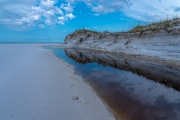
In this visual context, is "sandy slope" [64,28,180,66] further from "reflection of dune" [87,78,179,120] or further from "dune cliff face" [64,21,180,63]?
"reflection of dune" [87,78,179,120]

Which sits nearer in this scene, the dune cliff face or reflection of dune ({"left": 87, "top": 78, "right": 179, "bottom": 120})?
reflection of dune ({"left": 87, "top": 78, "right": 179, "bottom": 120})

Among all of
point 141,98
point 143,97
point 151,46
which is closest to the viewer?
point 141,98

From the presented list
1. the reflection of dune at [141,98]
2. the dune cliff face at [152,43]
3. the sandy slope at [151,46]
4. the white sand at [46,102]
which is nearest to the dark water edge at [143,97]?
the reflection of dune at [141,98]

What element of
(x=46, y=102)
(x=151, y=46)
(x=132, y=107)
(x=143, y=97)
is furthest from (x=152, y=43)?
(x=46, y=102)

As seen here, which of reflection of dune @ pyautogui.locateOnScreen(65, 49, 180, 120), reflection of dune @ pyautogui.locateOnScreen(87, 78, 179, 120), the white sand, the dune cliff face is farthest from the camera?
the dune cliff face

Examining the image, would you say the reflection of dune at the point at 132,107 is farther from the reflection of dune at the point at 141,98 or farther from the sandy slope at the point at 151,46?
the sandy slope at the point at 151,46

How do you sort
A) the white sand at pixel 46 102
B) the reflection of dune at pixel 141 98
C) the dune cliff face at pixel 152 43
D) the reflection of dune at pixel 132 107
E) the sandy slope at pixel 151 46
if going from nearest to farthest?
the white sand at pixel 46 102 < the reflection of dune at pixel 132 107 < the reflection of dune at pixel 141 98 < the sandy slope at pixel 151 46 < the dune cliff face at pixel 152 43

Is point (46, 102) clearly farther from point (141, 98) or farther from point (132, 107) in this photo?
point (141, 98)

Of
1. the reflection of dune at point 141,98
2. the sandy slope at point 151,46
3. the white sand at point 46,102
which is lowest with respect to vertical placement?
the reflection of dune at point 141,98

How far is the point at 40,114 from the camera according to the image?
435 centimetres

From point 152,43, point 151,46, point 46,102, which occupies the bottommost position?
point 46,102

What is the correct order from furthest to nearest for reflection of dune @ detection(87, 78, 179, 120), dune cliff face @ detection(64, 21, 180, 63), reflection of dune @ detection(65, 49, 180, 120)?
dune cliff face @ detection(64, 21, 180, 63) < reflection of dune @ detection(65, 49, 180, 120) < reflection of dune @ detection(87, 78, 179, 120)

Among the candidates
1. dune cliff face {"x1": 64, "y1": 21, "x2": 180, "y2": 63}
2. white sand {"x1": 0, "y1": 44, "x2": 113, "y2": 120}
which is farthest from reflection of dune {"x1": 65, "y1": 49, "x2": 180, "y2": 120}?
dune cliff face {"x1": 64, "y1": 21, "x2": 180, "y2": 63}

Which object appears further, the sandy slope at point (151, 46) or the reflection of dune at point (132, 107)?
the sandy slope at point (151, 46)
